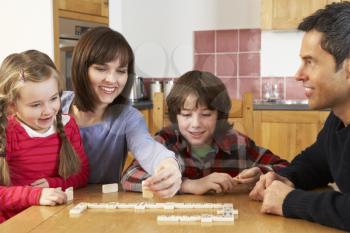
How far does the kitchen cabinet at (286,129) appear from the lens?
1532 mm

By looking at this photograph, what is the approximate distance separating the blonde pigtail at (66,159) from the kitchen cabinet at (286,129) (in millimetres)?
670

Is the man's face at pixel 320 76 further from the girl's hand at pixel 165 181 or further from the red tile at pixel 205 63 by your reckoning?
the red tile at pixel 205 63

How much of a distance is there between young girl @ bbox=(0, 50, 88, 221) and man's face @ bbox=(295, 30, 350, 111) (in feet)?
1.69

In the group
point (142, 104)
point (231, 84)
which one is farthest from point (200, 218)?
point (231, 84)

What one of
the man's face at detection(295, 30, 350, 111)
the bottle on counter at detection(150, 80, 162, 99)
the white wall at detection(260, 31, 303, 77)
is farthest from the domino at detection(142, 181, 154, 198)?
the white wall at detection(260, 31, 303, 77)

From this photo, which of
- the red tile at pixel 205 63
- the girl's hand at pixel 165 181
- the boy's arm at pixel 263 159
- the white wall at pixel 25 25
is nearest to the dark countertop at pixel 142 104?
the red tile at pixel 205 63

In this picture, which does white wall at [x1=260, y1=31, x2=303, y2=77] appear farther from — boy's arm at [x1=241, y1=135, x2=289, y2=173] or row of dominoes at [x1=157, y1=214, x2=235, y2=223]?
row of dominoes at [x1=157, y1=214, x2=235, y2=223]

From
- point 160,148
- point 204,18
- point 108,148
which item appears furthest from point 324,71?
point 204,18

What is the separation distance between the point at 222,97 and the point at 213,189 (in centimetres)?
41

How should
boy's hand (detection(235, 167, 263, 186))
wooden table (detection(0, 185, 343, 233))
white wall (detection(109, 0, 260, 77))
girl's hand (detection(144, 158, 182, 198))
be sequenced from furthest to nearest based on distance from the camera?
white wall (detection(109, 0, 260, 77))
boy's hand (detection(235, 167, 263, 186))
girl's hand (detection(144, 158, 182, 198))
wooden table (detection(0, 185, 343, 233))

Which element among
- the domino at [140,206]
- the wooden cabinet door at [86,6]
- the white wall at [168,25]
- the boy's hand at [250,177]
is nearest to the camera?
the domino at [140,206]

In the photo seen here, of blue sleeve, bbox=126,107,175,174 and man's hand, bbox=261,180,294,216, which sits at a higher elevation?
blue sleeve, bbox=126,107,175,174

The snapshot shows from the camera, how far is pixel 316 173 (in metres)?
1.05

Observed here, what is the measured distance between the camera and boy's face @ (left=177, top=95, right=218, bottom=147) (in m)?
1.19
